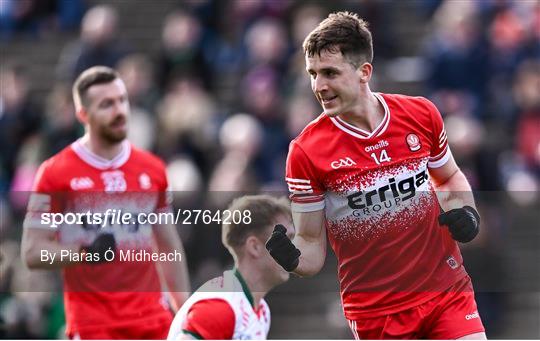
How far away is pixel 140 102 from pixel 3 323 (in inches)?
247

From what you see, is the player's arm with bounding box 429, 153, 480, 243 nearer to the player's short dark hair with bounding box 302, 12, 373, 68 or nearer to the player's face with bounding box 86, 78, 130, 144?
the player's short dark hair with bounding box 302, 12, 373, 68

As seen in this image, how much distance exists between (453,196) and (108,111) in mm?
2515

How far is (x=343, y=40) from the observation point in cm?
686

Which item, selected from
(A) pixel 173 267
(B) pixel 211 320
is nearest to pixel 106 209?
(A) pixel 173 267

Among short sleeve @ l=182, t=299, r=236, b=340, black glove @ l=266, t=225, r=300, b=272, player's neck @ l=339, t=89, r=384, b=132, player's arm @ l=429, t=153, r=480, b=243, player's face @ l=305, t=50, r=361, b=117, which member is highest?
player's face @ l=305, t=50, r=361, b=117

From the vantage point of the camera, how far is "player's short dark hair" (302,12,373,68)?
6840mm

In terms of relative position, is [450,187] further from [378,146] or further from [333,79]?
[333,79]

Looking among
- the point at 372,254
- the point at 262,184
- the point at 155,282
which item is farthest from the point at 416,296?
the point at 262,184

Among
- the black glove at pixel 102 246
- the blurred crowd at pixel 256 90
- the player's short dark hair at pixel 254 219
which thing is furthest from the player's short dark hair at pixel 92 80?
the blurred crowd at pixel 256 90

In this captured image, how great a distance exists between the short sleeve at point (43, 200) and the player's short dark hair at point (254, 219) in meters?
1.12

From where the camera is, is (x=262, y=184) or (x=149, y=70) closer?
(x=262, y=184)

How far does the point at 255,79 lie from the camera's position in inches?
590

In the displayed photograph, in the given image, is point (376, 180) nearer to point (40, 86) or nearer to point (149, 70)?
point (149, 70)

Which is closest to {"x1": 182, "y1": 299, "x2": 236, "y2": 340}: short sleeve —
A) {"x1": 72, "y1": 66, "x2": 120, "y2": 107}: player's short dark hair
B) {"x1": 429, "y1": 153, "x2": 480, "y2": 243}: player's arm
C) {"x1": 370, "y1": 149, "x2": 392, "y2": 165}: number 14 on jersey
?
{"x1": 370, "y1": 149, "x2": 392, "y2": 165}: number 14 on jersey
